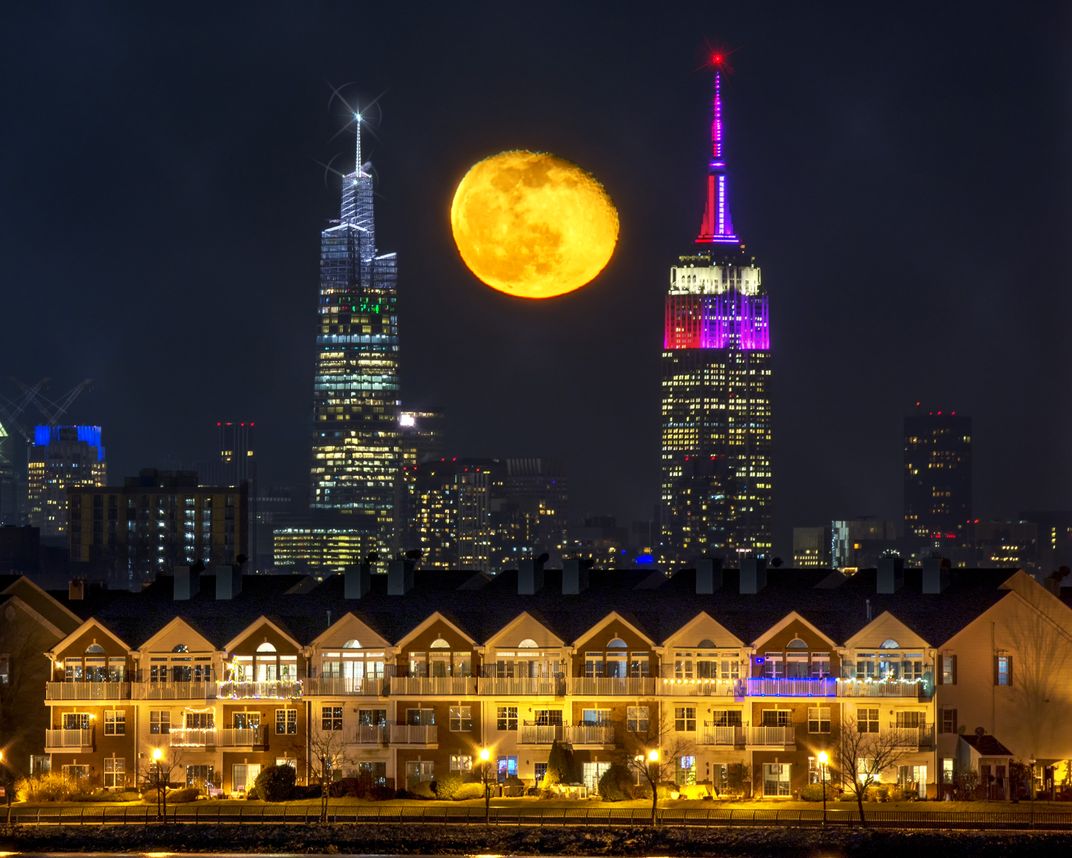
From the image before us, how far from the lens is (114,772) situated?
355ft

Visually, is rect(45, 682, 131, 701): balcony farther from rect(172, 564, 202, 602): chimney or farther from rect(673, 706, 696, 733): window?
rect(673, 706, 696, 733): window

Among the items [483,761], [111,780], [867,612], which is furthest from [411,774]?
[867,612]

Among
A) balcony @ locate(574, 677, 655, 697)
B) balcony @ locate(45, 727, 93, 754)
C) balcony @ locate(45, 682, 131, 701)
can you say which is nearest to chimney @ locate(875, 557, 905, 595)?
balcony @ locate(574, 677, 655, 697)

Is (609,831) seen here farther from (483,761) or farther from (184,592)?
(184,592)

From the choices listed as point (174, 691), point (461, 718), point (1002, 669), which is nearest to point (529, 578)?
point (461, 718)

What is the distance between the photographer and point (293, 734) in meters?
108

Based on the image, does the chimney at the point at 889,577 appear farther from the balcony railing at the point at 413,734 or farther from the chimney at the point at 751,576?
the balcony railing at the point at 413,734

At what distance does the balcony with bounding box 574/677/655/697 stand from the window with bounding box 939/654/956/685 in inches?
467

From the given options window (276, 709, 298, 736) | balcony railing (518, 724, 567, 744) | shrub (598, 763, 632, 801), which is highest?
window (276, 709, 298, 736)

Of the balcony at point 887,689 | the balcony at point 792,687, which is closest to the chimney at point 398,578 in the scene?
the balcony at point 792,687

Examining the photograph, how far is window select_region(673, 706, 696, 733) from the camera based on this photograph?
106062 millimetres

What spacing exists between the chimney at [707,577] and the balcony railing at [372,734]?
15.2 metres

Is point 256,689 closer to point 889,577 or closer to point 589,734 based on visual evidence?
point 589,734

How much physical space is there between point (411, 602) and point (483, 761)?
1013 cm
